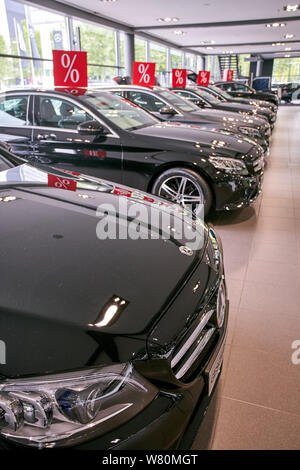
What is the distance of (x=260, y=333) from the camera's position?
6.54ft

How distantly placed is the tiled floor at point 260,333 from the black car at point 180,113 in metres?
2.08

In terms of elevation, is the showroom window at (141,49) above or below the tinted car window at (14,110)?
above

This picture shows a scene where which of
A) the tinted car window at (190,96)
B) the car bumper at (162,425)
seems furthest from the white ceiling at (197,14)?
the car bumper at (162,425)

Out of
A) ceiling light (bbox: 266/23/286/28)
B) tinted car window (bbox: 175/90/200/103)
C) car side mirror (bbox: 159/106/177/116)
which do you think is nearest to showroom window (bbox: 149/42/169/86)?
ceiling light (bbox: 266/23/286/28)

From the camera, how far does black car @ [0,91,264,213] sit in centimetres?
331

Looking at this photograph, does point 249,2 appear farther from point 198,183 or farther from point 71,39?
point 198,183

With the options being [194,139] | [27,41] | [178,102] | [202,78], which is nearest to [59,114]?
[194,139]

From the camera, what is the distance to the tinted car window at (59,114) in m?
3.46

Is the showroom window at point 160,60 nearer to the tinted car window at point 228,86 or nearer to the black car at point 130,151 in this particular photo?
the tinted car window at point 228,86

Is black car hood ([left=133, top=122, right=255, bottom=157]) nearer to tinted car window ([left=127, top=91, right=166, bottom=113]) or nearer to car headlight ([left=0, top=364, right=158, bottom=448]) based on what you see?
tinted car window ([left=127, top=91, right=166, bottom=113])

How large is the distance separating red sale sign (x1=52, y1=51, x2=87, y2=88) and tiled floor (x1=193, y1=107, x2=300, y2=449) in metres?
2.91

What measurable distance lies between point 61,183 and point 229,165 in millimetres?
1962

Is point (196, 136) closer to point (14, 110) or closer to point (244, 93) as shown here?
point (14, 110)

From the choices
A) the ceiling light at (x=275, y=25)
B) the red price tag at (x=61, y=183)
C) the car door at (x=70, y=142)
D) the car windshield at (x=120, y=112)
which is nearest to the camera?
the red price tag at (x=61, y=183)
